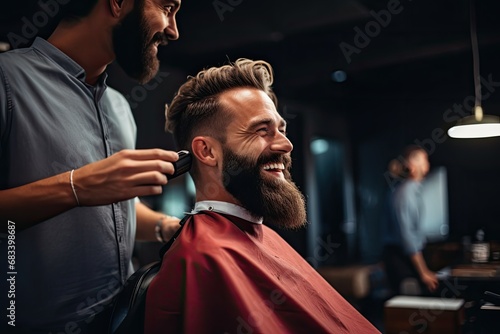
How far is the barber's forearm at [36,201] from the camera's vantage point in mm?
1211

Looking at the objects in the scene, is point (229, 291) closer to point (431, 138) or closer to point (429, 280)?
point (429, 280)

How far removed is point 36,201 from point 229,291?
57 cm

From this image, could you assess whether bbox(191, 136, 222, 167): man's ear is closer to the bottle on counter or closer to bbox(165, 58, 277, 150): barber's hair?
bbox(165, 58, 277, 150): barber's hair

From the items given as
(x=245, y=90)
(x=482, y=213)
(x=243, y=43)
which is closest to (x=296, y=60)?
(x=243, y=43)

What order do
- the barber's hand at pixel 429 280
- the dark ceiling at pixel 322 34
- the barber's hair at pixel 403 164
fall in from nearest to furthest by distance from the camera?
the dark ceiling at pixel 322 34, the barber's hand at pixel 429 280, the barber's hair at pixel 403 164

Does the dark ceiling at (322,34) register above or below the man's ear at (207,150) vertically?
above

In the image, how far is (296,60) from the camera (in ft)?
20.5

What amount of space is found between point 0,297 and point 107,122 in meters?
0.67

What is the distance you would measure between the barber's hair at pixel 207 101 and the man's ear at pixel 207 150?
2cm

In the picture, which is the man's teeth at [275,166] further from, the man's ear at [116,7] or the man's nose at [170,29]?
the man's ear at [116,7]

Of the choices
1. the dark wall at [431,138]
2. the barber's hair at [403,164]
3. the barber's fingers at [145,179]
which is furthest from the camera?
the dark wall at [431,138]

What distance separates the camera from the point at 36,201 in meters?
1.24

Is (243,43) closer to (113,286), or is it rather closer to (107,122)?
(107,122)

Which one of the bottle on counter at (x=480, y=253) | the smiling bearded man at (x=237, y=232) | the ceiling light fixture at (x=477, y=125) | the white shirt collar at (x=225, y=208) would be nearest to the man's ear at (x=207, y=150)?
the smiling bearded man at (x=237, y=232)
